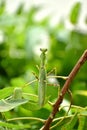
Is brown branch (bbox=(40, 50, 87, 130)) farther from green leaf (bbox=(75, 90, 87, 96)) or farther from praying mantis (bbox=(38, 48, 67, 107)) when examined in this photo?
green leaf (bbox=(75, 90, 87, 96))

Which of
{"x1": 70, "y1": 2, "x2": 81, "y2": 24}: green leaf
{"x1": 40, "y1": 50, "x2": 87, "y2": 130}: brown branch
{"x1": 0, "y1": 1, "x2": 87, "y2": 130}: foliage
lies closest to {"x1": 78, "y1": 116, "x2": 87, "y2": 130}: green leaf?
{"x1": 40, "y1": 50, "x2": 87, "y2": 130}: brown branch

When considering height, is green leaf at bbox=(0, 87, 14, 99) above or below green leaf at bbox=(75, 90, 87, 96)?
above

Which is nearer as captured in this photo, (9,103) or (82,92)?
(9,103)

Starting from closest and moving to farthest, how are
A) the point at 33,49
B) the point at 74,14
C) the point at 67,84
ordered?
1. the point at 67,84
2. the point at 74,14
3. the point at 33,49

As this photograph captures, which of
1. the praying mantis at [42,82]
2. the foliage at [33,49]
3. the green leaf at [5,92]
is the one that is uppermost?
the praying mantis at [42,82]

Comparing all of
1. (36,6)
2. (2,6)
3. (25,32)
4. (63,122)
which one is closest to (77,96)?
(63,122)

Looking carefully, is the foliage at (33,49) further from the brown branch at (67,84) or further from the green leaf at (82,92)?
the brown branch at (67,84)

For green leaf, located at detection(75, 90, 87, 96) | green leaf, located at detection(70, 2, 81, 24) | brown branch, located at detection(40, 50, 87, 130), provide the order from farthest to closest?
green leaf, located at detection(70, 2, 81, 24) → green leaf, located at detection(75, 90, 87, 96) → brown branch, located at detection(40, 50, 87, 130)

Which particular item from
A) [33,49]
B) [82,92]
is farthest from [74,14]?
[82,92]

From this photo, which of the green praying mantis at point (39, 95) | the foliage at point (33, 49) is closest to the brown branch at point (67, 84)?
the green praying mantis at point (39, 95)

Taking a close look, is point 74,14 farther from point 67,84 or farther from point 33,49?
point 67,84

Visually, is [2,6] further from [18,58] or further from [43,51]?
[43,51]
